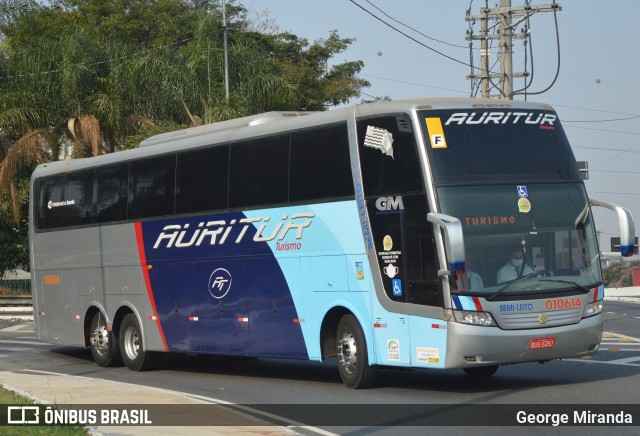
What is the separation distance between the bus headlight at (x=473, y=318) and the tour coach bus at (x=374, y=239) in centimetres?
3

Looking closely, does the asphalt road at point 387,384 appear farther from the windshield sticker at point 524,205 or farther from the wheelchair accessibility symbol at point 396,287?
the windshield sticker at point 524,205

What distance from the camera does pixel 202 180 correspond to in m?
18.8

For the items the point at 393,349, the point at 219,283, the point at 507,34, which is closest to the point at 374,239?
the point at 393,349

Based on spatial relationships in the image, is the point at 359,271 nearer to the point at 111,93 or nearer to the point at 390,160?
the point at 390,160

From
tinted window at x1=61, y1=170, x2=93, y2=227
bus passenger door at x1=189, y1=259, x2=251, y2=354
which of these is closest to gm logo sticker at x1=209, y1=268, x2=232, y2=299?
bus passenger door at x1=189, y1=259, x2=251, y2=354

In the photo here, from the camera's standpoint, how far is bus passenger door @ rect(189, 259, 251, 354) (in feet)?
58.8

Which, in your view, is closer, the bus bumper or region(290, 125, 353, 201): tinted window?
the bus bumper

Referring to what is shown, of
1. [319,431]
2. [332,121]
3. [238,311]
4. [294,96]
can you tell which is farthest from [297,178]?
[294,96]

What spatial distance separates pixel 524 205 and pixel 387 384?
3620 millimetres

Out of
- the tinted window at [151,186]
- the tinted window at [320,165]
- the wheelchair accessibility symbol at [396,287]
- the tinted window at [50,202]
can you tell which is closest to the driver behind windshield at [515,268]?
the wheelchair accessibility symbol at [396,287]

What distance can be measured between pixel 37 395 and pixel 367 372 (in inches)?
178

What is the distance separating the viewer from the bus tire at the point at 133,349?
20.7 m

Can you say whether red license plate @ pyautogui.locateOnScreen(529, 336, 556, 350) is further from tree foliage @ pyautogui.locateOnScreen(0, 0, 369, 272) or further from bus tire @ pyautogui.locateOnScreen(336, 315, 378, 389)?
tree foliage @ pyautogui.locateOnScreen(0, 0, 369, 272)

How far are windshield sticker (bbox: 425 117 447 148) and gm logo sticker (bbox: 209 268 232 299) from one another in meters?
5.01
